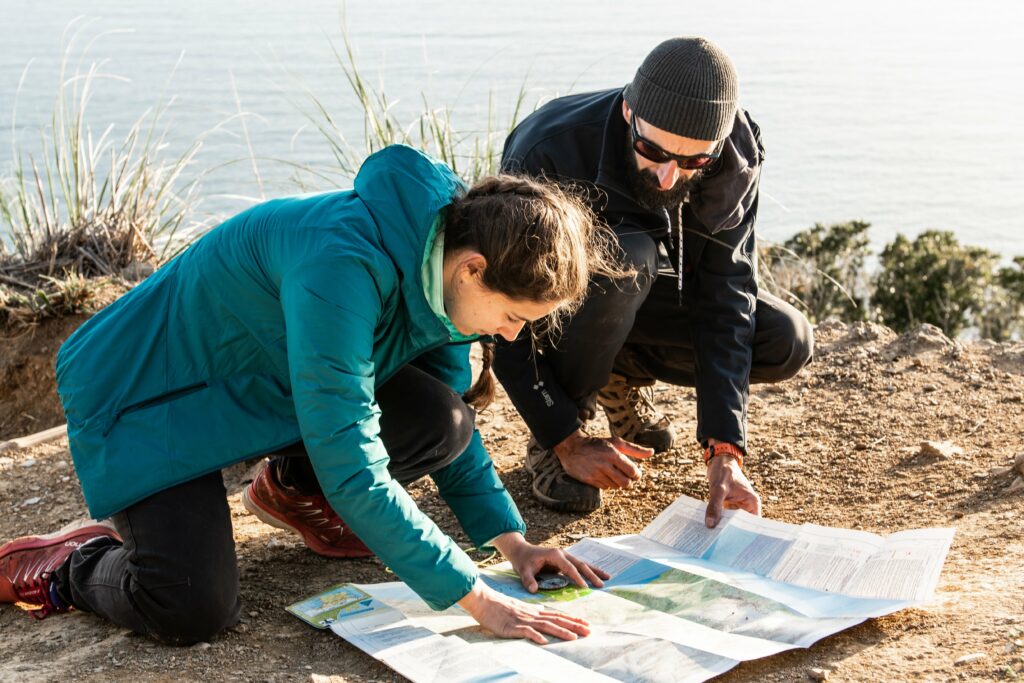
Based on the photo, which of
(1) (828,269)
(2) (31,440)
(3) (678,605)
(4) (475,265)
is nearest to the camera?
(4) (475,265)

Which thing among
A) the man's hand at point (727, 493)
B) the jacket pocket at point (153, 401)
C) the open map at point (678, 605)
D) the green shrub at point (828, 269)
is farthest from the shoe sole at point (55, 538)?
the green shrub at point (828, 269)

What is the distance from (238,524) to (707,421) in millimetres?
1281

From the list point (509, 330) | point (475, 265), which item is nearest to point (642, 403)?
point (509, 330)

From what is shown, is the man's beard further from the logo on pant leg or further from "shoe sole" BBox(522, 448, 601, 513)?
"shoe sole" BBox(522, 448, 601, 513)

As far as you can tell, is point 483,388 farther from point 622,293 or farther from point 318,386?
point 318,386

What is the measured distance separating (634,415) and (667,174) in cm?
90

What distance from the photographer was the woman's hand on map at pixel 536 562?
2.36 meters

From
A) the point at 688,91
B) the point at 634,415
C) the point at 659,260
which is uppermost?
the point at 688,91

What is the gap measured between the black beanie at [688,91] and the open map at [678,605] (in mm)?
925

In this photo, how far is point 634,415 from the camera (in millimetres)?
3314

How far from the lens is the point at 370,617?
7.36 ft

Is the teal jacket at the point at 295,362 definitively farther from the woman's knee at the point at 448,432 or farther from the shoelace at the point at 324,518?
the shoelace at the point at 324,518

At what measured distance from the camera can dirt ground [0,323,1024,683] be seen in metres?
2.11

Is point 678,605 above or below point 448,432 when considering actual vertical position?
below
